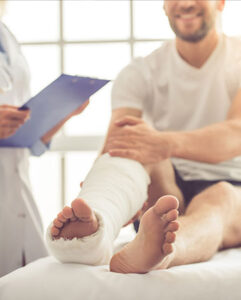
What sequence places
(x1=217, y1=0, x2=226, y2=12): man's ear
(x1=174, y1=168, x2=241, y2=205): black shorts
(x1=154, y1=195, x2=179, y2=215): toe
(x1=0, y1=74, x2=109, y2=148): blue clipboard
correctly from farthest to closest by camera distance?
(x1=217, y1=0, x2=226, y2=12): man's ear
(x1=174, y1=168, x2=241, y2=205): black shorts
(x1=0, y1=74, x2=109, y2=148): blue clipboard
(x1=154, y1=195, x2=179, y2=215): toe

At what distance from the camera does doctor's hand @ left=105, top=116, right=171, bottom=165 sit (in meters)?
0.98

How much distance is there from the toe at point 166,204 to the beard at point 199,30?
65 cm

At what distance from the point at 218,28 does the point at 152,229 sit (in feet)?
2.34

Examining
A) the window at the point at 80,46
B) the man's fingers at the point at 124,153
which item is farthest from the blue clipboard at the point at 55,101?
the window at the point at 80,46

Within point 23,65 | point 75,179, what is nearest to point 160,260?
point 23,65

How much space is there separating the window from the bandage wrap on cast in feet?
1.63

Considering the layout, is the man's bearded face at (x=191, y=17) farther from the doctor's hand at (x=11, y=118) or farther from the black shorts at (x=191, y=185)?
the doctor's hand at (x=11, y=118)

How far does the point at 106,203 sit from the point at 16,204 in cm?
41

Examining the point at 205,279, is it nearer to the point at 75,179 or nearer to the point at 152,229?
the point at 152,229

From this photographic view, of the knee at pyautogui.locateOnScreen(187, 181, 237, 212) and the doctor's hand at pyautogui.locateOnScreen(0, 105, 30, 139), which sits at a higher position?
the doctor's hand at pyautogui.locateOnScreen(0, 105, 30, 139)

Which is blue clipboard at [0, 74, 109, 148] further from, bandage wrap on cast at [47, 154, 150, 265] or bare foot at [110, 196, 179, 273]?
bare foot at [110, 196, 179, 273]

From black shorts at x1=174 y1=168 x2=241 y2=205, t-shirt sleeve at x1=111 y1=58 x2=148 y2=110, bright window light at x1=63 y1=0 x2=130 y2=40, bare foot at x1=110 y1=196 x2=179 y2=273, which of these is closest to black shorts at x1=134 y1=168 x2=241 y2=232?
black shorts at x1=174 y1=168 x2=241 y2=205

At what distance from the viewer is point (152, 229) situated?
63 centimetres

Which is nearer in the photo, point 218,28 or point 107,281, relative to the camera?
point 107,281
